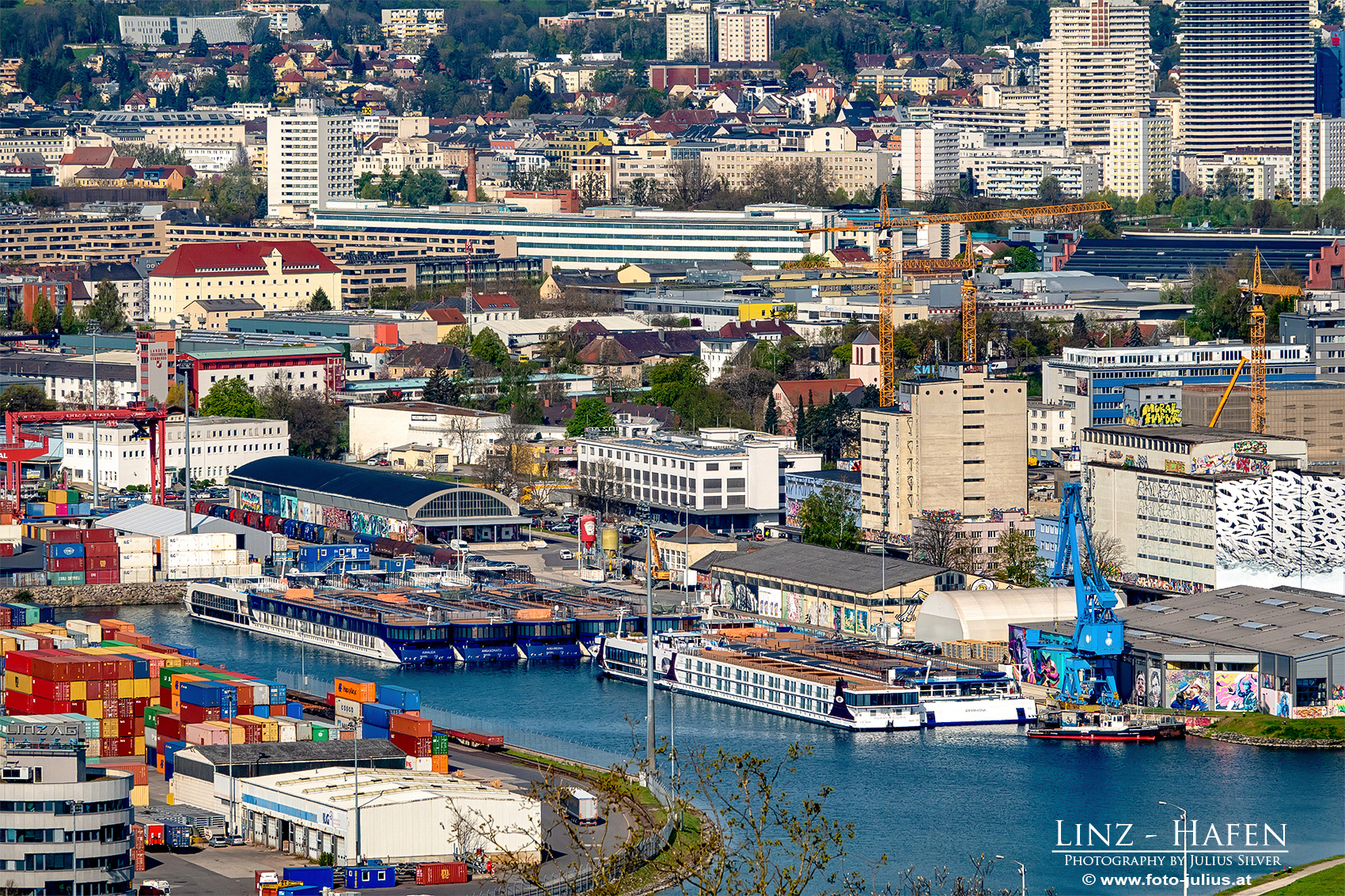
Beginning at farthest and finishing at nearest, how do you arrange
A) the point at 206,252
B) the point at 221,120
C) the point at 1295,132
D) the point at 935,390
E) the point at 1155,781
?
1. the point at 221,120
2. the point at 1295,132
3. the point at 206,252
4. the point at 935,390
5. the point at 1155,781

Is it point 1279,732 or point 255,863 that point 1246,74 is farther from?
point 255,863

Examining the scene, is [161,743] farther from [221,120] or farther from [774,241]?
[221,120]

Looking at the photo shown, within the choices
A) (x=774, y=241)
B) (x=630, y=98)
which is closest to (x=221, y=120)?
(x=630, y=98)

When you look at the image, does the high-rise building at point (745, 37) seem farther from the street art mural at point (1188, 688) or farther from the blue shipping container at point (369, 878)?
the blue shipping container at point (369, 878)

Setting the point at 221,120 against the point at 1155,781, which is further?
the point at 221,120

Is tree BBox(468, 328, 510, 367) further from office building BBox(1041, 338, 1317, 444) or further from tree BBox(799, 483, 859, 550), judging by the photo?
tree BBox(799, 483, 859, 550)

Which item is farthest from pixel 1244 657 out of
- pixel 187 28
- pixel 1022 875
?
pixel 187 28
